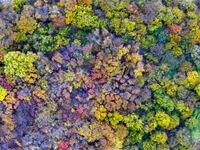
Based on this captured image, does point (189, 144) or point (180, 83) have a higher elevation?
point (180, 83)

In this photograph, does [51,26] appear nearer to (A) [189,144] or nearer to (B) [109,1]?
(B) [109,1]

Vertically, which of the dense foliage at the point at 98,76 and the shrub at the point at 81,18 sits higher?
the shrub at the point at 81,18

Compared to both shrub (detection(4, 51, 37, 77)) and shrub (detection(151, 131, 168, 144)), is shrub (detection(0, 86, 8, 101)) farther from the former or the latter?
shrub (detection(151, 131, 168, 144))

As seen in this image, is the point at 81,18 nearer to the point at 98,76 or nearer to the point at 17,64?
the point at 98,76

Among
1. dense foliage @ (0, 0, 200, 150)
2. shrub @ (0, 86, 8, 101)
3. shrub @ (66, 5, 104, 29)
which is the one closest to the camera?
shrub @ (0, 86, 8, 101)

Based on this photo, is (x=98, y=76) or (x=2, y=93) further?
(x=98, y=76)

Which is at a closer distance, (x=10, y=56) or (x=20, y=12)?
(x=10, y=56)

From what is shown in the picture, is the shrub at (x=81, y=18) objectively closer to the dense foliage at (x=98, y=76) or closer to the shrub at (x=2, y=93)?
the dense foliage at (x=98, y=76)

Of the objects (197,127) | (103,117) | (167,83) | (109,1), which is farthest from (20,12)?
(197,127)

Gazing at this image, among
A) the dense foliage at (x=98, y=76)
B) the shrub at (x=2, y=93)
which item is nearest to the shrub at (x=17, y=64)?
the dense foliage at (x=98, y=76)

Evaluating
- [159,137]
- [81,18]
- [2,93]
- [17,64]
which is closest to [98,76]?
[81,18]

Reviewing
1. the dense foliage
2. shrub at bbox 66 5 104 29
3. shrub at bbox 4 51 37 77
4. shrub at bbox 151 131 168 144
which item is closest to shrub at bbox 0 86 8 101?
the dense foliage
